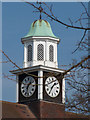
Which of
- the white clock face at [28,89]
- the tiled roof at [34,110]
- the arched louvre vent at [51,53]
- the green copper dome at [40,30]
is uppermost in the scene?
the green copper dome at [40,30]

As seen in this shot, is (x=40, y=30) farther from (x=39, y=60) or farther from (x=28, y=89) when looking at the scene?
(x=28, y=89)

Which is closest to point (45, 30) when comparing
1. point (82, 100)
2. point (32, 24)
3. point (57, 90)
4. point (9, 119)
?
point (32, 24)

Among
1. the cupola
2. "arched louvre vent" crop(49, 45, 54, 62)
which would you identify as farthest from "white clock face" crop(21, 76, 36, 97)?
"arched louvre vent" crop(49, 45, 54, 62)

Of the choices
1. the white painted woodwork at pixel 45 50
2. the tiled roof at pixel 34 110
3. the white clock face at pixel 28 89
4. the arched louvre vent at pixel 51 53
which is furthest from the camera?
the tiled roof at pixel 34 110

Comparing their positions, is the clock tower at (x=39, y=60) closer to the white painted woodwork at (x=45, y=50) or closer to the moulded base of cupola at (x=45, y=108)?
the white painted woodwork at (x=45, y=50)

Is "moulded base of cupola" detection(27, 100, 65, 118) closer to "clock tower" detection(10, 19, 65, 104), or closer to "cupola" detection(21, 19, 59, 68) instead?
"clock tower" detection(10, 19, 65, 104)

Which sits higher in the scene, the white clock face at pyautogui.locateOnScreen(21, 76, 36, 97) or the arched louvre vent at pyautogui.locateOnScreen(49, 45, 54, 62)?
the arched louvre vent at pyautogui.locateOnScreen(49, 45, 54, 62)

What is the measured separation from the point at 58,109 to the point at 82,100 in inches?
1270

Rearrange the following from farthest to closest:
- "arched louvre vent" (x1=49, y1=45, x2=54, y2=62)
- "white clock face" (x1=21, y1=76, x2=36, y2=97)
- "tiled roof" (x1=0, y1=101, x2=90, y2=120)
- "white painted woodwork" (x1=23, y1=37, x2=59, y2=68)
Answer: "tiled roof" (x1=0, y1=101, x2=90, y2=120) → "arched louvre vent" (x1=49, y1=45, x2=54, y2=62) → "white clock face" (x1=21, y1=76, x2=36, y2=97) → "white painted woodwork" (x1=23, y1=37, x2=59, y2=68)

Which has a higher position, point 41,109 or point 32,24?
point 32,24

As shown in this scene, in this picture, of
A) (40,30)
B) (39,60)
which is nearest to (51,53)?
(39,60)

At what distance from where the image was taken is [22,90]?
43125 millimetres

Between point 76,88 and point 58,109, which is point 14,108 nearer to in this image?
point 58,109

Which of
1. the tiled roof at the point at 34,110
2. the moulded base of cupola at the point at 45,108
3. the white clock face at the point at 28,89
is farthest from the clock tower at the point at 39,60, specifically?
the tiled roof at the point at 34,110
